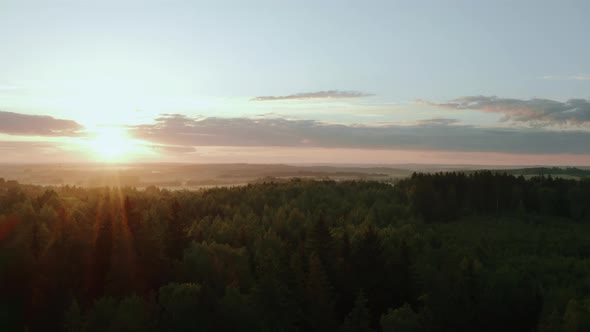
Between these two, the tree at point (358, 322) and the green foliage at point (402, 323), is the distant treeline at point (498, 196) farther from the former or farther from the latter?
the tree at point (358, 322)

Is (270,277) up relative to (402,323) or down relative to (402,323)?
up

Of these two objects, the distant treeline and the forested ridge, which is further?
the distant treeline

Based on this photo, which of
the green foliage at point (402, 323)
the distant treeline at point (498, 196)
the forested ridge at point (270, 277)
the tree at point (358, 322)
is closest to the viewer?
the tree at point (358, 322)

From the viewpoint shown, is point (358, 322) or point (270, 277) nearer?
point (358, 322)

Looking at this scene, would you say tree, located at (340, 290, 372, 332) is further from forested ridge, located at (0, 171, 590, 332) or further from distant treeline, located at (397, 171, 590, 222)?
distant treeline, located at (397, 171, 590, 222)

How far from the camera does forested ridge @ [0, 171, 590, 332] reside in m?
56.2

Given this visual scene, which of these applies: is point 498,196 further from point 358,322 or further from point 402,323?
point 358,322

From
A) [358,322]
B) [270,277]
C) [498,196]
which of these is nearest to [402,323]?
[358,322]

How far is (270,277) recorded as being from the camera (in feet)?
194

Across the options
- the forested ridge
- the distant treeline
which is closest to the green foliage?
the forested ridge

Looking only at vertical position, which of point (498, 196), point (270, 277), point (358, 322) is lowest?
point (358, 322)

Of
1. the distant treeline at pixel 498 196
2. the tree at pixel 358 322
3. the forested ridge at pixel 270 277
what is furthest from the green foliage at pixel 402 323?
the distant treeline at pixel 498 196

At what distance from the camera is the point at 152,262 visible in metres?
72.2

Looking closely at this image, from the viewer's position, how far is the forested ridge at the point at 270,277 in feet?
185
